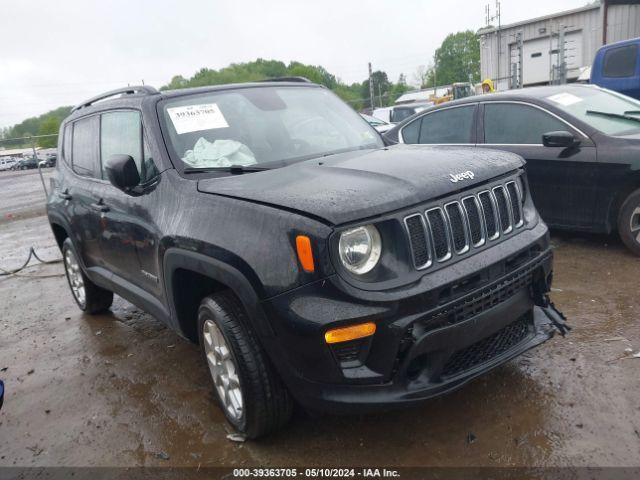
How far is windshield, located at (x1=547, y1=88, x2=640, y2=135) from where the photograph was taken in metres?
5.21

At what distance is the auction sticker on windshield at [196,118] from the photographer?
336 cm

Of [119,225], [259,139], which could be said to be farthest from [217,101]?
[119,225]

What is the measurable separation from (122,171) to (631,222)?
14.2 ft

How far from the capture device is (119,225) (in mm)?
3672

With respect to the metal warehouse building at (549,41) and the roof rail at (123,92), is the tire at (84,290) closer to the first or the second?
the roof rail at (123,92)

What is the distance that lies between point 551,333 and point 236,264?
171 cm

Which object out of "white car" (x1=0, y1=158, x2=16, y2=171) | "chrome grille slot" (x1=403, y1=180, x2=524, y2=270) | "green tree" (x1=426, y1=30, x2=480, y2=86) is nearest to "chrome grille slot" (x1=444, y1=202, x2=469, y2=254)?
"chrome grille slot" (x1=403, y1=180, x2=524, y2=270)

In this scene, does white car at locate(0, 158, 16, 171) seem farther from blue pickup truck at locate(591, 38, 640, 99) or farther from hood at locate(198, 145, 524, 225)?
hood at locate(198, 145, 524, 225)

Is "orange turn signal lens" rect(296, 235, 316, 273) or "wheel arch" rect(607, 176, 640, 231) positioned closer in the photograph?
"orange turn signal lens" rect(296, 235, 316, 273)

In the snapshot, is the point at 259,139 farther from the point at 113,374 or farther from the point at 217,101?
the point at 113,374

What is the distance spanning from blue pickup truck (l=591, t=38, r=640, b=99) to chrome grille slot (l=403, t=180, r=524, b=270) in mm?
9360

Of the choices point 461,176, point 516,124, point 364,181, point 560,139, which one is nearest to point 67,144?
point 364,181

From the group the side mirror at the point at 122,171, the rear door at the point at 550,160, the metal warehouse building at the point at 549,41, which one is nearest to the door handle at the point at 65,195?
the side mirror at the point at 122,171

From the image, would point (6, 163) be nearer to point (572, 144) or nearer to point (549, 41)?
point (549, 41)
